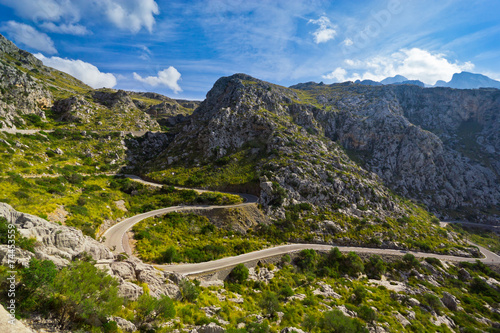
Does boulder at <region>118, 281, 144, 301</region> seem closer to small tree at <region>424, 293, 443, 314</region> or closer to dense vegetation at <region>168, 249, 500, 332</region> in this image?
dense vegetation at <region>168, 249, 500, 332</region>

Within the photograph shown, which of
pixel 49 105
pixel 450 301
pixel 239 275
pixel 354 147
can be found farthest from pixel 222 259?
pixel 49 105

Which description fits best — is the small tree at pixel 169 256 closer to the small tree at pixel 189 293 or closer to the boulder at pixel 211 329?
the small tree at pixel 189 293

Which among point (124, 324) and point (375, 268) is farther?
point (375, 268)

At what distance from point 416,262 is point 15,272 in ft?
188

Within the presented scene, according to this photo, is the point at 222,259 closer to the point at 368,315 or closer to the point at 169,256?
the point at 169,256

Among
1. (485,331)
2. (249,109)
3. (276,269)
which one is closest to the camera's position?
(485,331)

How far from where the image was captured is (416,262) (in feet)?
125

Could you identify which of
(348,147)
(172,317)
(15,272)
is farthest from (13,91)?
(348,147)

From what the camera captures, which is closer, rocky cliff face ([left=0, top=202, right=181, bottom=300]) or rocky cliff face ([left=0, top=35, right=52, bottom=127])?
rocky cliff face ([left=0, top=202, right=181, bottom=300])

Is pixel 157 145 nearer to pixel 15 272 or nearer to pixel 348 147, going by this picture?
pixel 15 272

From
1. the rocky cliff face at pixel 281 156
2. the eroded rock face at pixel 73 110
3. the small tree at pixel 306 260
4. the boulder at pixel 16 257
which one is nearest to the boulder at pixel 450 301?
the rocky cliff face at pixel 281 156

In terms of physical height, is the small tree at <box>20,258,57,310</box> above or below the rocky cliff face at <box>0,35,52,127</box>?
below

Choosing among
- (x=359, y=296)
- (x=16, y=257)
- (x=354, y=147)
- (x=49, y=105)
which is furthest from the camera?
(x=354, y=147)

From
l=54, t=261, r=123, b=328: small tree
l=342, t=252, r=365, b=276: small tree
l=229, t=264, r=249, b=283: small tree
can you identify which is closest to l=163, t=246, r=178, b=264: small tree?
l=229, t=264, r=249, b=283: small tree
